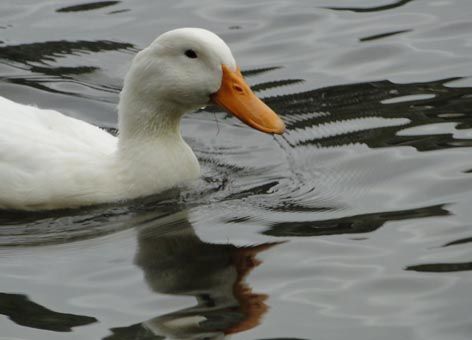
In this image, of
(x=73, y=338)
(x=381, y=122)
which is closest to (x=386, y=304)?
(x=73, y=338)

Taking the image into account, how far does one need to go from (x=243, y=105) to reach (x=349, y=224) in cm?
116

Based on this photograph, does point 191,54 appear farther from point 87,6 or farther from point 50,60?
point 87,6

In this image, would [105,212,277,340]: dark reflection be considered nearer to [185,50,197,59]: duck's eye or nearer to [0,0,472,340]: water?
[0,0,472,340]: water

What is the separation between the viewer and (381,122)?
10.5 m

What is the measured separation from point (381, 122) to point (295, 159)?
916mm

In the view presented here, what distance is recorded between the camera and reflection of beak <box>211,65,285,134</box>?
29.2 ft

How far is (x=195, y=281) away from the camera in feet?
25.3

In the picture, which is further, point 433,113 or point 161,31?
point 161,31

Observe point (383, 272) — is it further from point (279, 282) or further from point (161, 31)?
point (161, 31)

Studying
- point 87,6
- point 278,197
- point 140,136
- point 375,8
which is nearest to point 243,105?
point 278,197

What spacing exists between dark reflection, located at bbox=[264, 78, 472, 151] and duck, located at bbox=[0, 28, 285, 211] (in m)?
1.37

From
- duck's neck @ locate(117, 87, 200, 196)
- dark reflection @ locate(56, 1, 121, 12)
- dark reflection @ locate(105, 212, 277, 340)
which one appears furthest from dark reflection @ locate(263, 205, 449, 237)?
dark reflection @ locate(56, 1, 121, 12)

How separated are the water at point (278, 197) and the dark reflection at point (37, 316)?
1cm

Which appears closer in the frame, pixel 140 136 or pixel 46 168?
pixel 46 168
